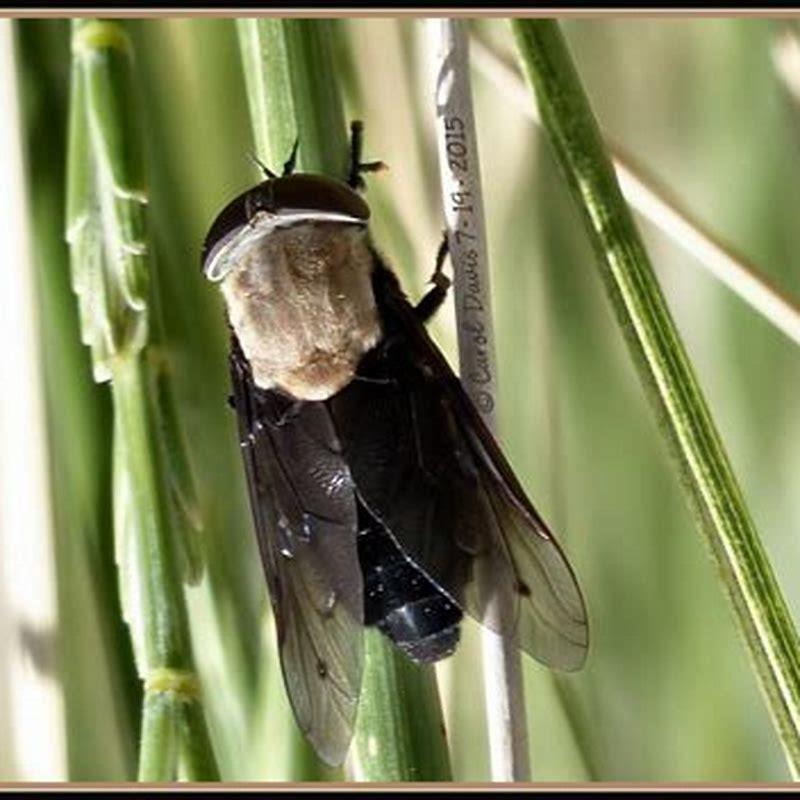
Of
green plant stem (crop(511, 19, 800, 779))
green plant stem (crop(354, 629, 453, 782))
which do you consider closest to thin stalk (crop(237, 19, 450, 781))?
green plant stem (crop(354, 629, 453, 782))

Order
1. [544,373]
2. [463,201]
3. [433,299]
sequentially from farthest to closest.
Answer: [544,373]
[433,299]
[463,201]

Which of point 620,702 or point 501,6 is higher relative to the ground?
point 501,6

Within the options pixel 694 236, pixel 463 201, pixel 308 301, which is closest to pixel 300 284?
pixel 308 301

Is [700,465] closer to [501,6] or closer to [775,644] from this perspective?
[775,644]

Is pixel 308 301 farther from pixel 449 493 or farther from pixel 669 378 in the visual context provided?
pixel 669 378

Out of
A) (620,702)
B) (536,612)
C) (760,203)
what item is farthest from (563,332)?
(536,612)

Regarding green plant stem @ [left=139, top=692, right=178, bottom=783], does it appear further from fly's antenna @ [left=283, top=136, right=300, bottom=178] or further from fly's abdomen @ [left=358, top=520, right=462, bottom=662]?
fly's antenna @ [left=283, top=136, right=300, bottom=178]
